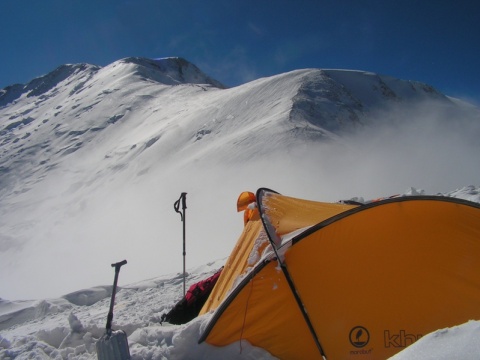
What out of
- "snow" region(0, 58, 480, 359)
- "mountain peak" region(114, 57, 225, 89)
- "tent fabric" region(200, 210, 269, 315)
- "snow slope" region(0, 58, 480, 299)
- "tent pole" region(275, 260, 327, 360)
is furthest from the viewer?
"mountain peak" region(114, 57, 225, 89)

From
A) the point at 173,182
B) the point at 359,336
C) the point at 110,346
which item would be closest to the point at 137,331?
the point at 110,346

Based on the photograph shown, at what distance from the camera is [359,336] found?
3232mm

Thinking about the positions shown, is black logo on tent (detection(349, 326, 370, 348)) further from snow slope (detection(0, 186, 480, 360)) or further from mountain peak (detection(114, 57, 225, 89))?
mountain peak (detection(114, 57, 225, 89))

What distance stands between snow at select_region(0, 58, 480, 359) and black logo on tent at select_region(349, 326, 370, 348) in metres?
0.73

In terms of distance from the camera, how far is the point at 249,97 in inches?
1382

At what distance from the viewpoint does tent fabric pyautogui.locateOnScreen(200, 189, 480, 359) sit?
3.25 meters

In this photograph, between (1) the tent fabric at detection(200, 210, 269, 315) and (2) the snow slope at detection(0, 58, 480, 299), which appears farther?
(2) the snow slope at detection(0, 58, 480, 299)

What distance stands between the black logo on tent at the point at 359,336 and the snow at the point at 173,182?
73 centimetres

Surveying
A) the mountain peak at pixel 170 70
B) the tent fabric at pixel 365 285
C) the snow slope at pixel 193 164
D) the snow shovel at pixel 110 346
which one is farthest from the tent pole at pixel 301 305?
the mountain peak at pixel 170 70

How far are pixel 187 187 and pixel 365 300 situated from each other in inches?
756

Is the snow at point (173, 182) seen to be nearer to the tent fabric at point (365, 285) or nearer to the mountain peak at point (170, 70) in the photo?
the tent fabric at point (365, 285)

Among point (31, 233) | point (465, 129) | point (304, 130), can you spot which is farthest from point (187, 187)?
point (465, 129)

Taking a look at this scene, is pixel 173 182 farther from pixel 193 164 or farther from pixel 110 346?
pixel 110 346

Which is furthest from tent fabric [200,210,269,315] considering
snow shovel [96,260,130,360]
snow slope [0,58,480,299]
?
snow slope [0,58,480,299]
